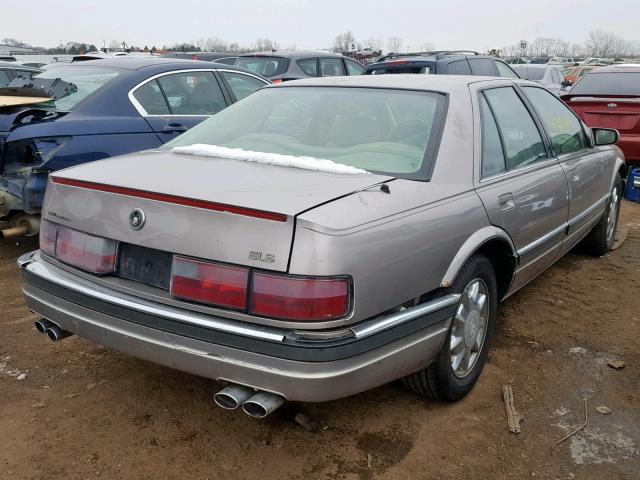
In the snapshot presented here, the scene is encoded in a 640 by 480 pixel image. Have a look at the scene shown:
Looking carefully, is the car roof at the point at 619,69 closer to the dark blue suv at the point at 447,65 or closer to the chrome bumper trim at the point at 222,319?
the dark blue suv at the point at 447,65

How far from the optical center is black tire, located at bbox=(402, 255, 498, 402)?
2793 mm

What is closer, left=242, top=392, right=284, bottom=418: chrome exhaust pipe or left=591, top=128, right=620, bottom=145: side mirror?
left=242, top=392, right=284, bottom=418: chrome exhaust pipe

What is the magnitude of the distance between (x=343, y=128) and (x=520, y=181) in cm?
103

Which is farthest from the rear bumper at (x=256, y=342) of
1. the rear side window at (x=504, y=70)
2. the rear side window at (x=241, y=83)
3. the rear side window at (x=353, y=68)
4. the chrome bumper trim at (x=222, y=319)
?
the rear side window at (x=353, y=68)

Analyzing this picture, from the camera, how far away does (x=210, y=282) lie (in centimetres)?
227

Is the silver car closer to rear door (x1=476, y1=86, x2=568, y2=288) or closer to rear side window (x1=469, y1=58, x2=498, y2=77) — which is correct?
rear door (x1=476, y1=86, x2=568, y2=288)

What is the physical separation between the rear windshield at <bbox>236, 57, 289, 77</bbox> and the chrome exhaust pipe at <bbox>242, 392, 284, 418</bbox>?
9.07 meters

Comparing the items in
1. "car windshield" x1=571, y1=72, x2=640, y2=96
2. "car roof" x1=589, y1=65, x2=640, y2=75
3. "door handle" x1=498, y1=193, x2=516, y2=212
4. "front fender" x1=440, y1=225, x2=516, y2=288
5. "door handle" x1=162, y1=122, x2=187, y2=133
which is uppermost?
"car roof" x1=589, y1=65, x2=640, y2=75

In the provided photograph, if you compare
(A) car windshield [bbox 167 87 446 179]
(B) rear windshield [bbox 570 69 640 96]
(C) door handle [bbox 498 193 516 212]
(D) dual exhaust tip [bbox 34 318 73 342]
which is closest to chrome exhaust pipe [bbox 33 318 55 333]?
(D) dual exhaust tip [bbox 34 318 73 342]

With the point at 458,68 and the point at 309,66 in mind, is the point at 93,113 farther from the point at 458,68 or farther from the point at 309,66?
the point at 309,66

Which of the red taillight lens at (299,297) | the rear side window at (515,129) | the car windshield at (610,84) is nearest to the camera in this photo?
the red taillight lens at (299,297)

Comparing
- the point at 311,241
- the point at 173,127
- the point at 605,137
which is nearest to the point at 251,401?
the point at 311,241

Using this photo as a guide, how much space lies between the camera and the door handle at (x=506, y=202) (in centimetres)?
313

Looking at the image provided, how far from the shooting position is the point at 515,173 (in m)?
3.38
